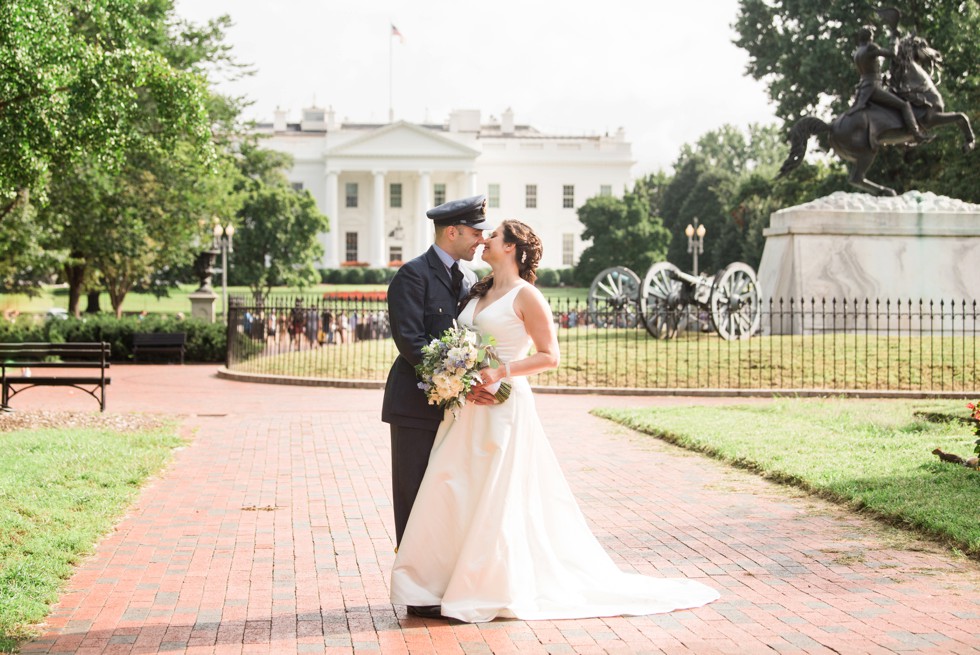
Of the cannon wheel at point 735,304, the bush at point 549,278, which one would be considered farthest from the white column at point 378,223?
the cannon wheel at point 735,304

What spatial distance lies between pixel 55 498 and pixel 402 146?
279 feet

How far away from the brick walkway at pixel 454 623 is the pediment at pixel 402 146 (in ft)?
268

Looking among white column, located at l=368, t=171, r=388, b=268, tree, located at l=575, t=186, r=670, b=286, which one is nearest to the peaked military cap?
tree, located at l=575, t=186, r=670, b=286

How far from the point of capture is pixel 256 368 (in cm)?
2247

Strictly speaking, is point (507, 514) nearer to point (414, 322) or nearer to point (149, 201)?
point (414, 322)

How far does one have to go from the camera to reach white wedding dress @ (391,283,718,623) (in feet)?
16.4

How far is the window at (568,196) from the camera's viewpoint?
96938 mm

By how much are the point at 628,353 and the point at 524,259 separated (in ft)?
51.4

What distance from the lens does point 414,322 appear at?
16.8 feet

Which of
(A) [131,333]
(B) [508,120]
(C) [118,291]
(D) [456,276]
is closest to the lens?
(D) [456,276]

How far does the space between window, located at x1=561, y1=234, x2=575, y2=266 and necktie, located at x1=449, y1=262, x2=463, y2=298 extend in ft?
297

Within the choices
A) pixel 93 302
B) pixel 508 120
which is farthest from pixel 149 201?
pixel 508 120

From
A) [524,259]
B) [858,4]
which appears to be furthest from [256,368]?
[858,4]

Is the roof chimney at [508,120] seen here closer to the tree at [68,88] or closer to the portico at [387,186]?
the portico at [387,186]
